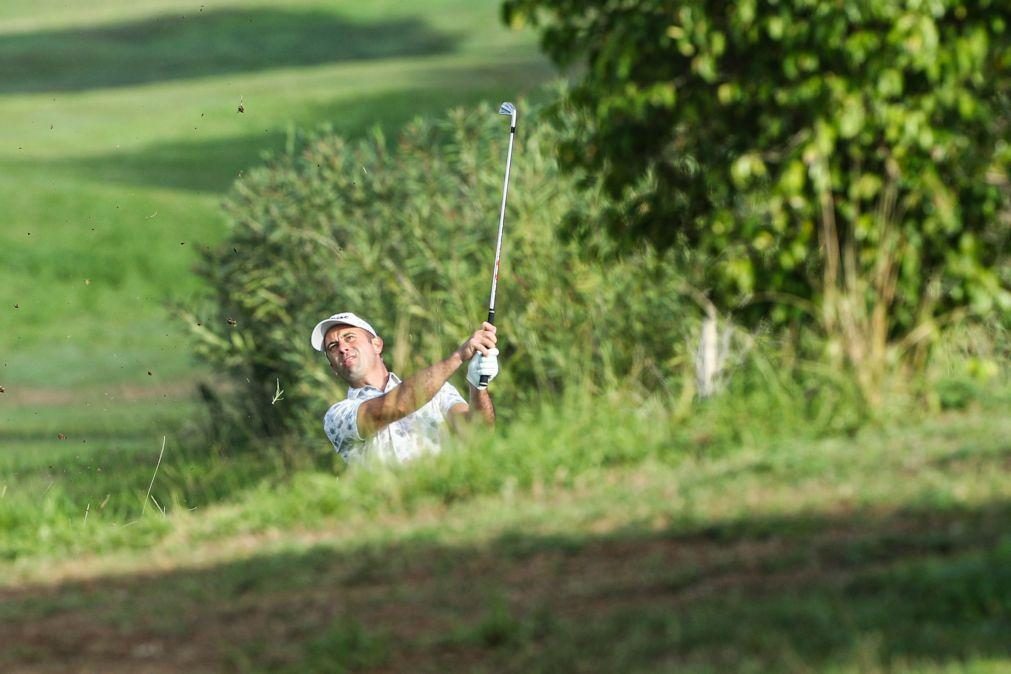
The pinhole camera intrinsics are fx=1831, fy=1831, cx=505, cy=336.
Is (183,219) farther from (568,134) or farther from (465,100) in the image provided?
(568,134)

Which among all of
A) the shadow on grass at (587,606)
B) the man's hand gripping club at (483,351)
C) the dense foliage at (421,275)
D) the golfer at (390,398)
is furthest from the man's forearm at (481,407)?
the shadow on grass at (587,606)

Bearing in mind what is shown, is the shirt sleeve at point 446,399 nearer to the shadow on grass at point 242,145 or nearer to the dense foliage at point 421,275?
the dense foliage at point 421,275

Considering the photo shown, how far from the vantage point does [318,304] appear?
40.4 ft

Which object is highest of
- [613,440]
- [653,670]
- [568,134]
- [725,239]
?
[568,134]

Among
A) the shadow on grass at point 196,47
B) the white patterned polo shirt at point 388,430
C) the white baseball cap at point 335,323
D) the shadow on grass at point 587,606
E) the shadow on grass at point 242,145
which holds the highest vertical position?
the shadow on grass at point 196,47

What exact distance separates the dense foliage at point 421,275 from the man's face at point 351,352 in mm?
1209

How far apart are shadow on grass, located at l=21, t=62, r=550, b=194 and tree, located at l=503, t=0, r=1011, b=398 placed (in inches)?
979

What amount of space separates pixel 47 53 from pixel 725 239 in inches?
2008

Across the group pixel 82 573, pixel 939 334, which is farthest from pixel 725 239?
pixel 82 573

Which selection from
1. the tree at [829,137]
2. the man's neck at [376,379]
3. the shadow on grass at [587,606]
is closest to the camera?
the shadow on grass at [587,606]

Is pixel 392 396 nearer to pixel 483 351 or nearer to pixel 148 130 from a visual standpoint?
pixel 483 351

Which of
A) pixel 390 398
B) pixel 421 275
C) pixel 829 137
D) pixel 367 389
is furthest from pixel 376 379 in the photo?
pixel 421 275

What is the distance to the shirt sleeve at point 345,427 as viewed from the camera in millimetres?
8297

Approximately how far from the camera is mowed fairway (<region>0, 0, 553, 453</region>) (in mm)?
20766
